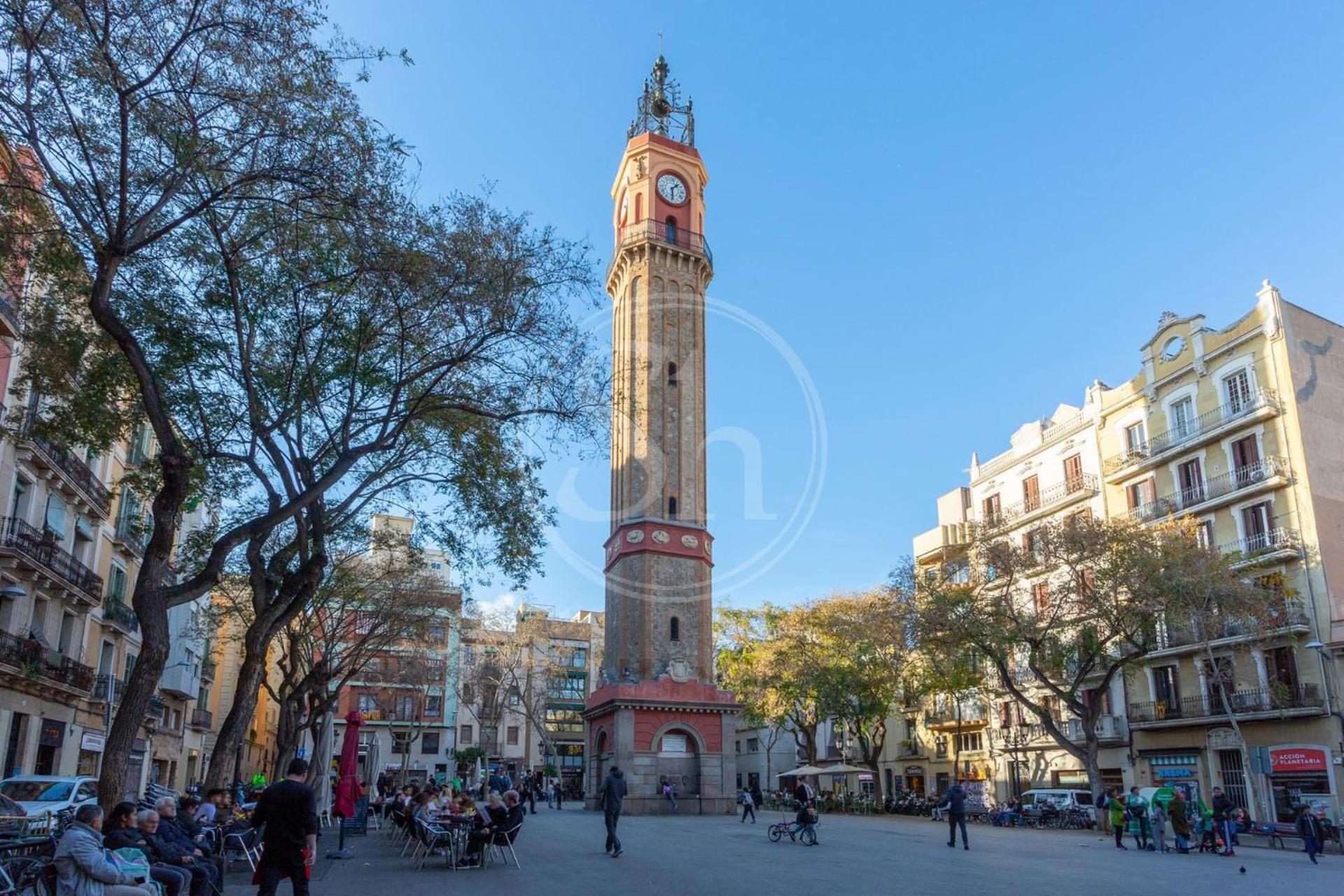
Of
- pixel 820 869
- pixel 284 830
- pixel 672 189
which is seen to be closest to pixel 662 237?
→ pixel 672 189

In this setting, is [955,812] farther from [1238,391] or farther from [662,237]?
[662,237]

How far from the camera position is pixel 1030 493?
46188mm

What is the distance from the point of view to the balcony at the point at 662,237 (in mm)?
49312

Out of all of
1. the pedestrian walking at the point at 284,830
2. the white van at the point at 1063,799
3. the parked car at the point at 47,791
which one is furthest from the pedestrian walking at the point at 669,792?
the pedestrian walking at the point at 284,830

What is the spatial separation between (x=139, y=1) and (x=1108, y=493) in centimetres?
3957

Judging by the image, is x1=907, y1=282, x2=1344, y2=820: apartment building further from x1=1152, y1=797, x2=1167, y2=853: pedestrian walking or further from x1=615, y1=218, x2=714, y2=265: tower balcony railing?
x1=615, y1=218, x2=714, y2=265: tower balcony railing

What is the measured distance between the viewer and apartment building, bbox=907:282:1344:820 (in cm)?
3186

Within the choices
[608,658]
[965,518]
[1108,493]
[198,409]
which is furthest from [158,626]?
[965,518]

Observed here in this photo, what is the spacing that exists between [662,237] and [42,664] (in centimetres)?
3373

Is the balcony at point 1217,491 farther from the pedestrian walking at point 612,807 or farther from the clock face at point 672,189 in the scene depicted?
the clock face at point 672,189

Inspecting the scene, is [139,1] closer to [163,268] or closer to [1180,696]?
[163,268]

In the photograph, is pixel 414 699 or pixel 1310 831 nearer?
pixel 1310 831

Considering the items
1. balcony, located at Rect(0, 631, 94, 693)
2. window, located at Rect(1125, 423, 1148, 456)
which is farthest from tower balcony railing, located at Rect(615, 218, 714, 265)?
balcony, located at Rect(0, 631, 94, 693)

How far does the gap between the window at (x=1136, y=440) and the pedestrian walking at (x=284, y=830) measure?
37.8m
